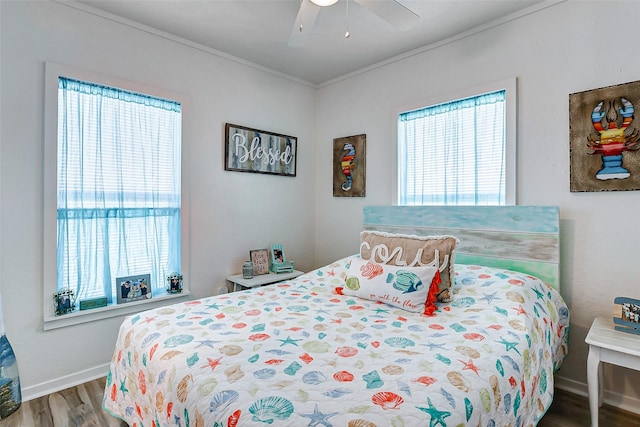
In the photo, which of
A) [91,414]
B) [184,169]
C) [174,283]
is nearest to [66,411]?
[91,414]

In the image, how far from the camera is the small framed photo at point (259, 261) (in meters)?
3.18

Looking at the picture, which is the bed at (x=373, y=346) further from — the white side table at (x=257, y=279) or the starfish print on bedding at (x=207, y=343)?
the white side table at (x=257, y=279)

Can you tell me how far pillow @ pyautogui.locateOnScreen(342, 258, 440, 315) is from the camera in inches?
74.6

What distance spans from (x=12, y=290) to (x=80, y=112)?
123 centimetres

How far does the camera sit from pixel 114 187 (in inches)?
96.8

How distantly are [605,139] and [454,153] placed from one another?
95cm

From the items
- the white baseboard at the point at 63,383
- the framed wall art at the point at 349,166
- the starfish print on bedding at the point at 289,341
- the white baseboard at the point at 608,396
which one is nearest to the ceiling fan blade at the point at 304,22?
the framed wall art at the point at 349,166

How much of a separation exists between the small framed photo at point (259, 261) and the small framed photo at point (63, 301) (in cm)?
138

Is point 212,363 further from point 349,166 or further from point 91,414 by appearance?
point 349,166

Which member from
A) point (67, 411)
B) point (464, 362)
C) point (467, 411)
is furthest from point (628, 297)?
point (67, 411)

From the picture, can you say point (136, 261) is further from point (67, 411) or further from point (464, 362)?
point (464, 362)

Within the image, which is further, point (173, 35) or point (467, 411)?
point (173, 35)

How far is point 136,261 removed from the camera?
258 cm

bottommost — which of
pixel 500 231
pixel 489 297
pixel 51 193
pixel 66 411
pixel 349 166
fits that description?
pixel 66 411
